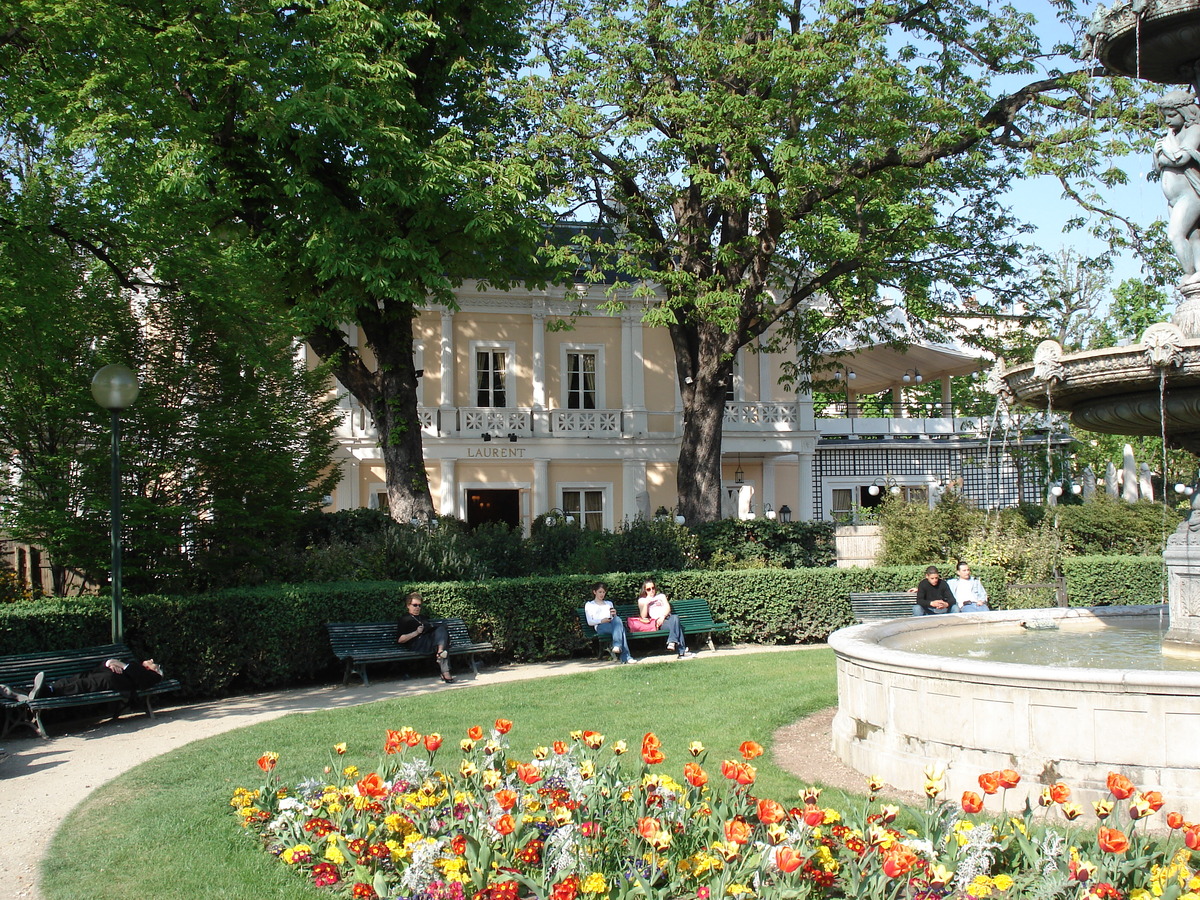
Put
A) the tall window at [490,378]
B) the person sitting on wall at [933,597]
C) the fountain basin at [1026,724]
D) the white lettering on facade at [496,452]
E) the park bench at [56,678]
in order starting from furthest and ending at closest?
the tall window at [490,378], the white lettering on facade at [496,452], the person sitting on wall at [933,597], the park bench at [56,678], the fountain basin at [1026,724]

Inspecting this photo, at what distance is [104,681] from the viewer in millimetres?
10195

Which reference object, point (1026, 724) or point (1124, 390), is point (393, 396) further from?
point (1026, 724)

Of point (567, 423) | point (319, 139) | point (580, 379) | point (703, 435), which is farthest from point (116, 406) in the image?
point (580, 379)

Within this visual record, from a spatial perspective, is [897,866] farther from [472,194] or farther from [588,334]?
[588,334]

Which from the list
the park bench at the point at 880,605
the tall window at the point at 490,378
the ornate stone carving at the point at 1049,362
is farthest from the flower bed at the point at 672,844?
the tall window at the point at 490,378

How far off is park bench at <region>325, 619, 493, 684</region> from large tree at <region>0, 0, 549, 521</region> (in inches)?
180

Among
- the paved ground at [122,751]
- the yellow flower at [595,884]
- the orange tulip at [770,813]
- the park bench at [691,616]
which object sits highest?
the orange tulip at [770,813]

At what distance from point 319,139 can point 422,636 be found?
7.62m

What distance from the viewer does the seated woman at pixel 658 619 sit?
14422 mm

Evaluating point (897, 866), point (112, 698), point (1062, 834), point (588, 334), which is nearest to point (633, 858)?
point (897, 866)

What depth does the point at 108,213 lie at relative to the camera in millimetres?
12047

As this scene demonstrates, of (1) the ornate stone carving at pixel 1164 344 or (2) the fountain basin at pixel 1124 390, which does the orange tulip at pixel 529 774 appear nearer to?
(2) the fountain basin at pixel 1124 390

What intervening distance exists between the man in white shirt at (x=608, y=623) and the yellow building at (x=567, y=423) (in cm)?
1092

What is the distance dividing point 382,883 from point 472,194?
12.4 m
